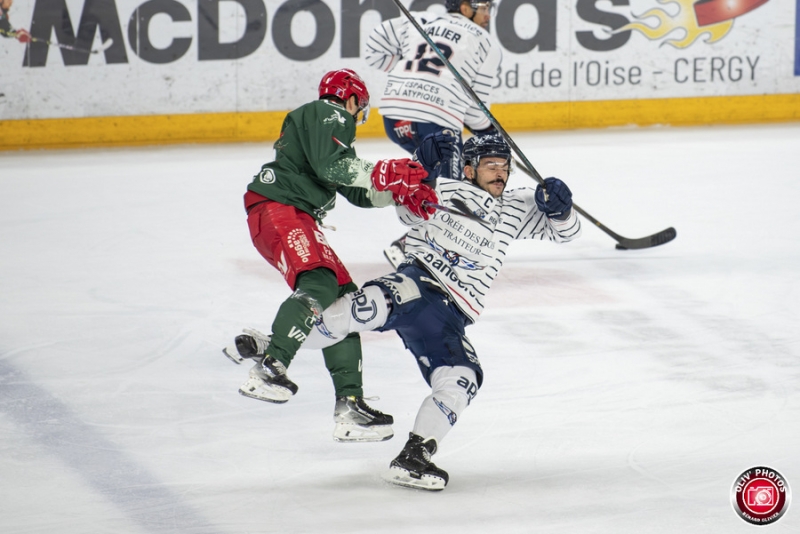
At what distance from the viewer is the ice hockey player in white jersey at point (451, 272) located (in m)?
3.12

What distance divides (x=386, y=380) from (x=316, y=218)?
62cm

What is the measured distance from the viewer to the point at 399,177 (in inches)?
127

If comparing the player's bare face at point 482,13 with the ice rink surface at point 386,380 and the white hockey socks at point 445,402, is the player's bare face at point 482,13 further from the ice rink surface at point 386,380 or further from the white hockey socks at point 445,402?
the white hockey socks at point 445,402

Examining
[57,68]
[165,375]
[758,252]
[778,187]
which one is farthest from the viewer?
[57,68]

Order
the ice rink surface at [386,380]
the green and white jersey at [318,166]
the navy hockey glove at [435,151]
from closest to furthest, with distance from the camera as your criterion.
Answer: the ice rink surface at [386,380] < the green and white jersey at [318,166] < the navy hockey glove at [435,151]

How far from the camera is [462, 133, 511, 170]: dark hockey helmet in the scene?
131 inches

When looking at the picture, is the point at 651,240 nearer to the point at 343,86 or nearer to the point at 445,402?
the point at 343,86

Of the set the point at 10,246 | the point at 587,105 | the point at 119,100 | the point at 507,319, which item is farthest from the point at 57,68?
the point at 507,319

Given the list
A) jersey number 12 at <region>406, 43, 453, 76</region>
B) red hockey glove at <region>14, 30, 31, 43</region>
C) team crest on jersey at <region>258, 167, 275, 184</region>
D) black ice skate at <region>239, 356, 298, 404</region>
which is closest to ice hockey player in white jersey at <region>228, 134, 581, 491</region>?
black ice skate at <region>239, 356, 298, 404</region>

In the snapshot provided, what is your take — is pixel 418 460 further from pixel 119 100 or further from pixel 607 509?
pixel 119 100

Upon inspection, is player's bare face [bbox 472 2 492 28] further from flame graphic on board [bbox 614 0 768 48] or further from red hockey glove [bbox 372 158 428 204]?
flame graphic on board [bbox 614 0 768 48]

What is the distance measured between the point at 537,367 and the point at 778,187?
3507mm

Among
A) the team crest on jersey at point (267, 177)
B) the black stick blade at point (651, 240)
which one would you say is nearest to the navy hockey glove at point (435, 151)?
the team crest on jersey at point (267, 177)

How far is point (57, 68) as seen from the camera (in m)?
8.16
